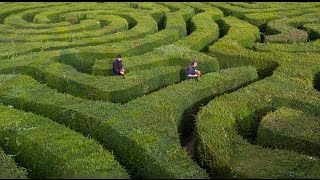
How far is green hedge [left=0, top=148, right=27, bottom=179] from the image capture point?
35.3ft

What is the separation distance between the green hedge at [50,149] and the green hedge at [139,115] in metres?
0.76

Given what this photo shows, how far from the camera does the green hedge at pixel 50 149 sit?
11.2 m

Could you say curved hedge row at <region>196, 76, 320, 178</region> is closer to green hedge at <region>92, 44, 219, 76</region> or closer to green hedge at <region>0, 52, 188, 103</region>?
green hedge at <region>0, 52, 188, 103</region>

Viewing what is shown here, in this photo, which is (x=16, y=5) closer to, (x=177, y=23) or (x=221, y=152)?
(x=177, y=23)

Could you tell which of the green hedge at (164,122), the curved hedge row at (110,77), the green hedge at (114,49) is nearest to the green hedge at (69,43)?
the green hedge at (114,49)

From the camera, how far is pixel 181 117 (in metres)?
15.0

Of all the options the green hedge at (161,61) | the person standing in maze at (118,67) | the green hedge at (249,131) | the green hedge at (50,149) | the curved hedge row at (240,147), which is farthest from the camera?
the green hedge at (161,61)

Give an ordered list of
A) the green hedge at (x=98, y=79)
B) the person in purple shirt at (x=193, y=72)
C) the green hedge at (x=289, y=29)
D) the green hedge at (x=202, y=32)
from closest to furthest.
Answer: the green hedge at (x=98, y=79), the person in purple shirt at (x=193, y=72), the green hedge at (x=202, y=32), the green hedge at (x=289, y=29)

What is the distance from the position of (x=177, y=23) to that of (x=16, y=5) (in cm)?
1412

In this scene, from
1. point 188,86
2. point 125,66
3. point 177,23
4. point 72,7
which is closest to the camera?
point 188,86

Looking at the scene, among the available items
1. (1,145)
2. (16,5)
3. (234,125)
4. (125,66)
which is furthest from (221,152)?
(16,5)

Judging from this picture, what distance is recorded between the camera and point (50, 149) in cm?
1195

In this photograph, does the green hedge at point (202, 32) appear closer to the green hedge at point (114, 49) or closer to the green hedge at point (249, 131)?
the green hedge at point (114, 49)

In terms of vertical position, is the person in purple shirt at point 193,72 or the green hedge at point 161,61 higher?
the person in purple shirt at point 193,72
